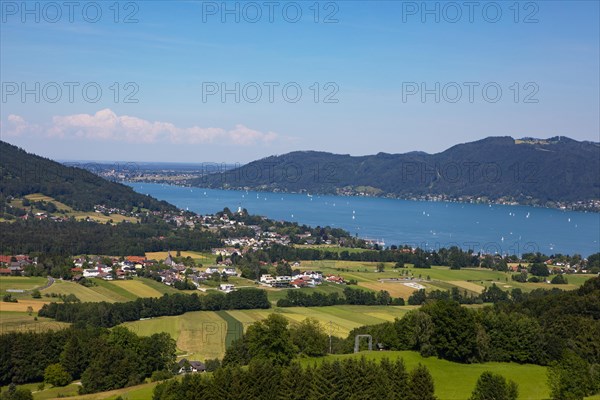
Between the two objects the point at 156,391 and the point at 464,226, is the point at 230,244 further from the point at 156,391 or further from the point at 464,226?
the point at 156,391

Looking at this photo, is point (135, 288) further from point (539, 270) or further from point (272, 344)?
point (539, 270)

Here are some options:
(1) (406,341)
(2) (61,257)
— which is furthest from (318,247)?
(1) (406,341)

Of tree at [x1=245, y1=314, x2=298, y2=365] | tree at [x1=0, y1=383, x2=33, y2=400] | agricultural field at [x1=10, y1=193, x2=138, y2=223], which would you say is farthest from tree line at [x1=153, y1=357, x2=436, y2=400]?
agricultural field at [x1=10, y1=193, x2=138, y2=223]

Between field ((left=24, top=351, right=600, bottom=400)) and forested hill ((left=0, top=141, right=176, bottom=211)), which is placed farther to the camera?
forested hill ((left=0, top=141, right=176, bottom=211))

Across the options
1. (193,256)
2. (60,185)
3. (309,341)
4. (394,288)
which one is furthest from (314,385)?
(60,185)

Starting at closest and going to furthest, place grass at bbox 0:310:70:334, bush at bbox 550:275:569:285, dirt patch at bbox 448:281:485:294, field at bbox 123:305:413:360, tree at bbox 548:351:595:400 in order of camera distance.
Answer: tree at bbox 548:351:595:400 → field at bbox 123:305:413:360 → grass at bbox 0:310:70:334 → dirt patch at bbox 448:281:485:294 → bush at bbox 550:275:569:285

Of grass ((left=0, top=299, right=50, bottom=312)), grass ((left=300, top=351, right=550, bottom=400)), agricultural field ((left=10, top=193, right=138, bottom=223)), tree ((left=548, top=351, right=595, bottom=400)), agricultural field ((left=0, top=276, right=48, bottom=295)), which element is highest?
agricultural field ((left=10, top=193, right=138, bottom=223))

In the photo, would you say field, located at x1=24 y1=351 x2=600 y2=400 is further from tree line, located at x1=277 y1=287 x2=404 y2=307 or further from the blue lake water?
the blue lake water
